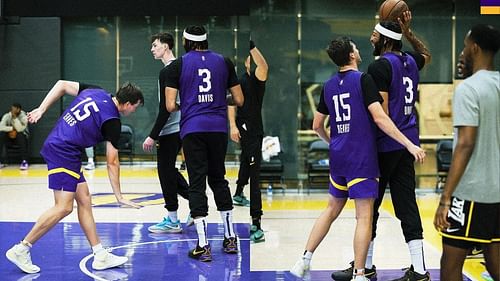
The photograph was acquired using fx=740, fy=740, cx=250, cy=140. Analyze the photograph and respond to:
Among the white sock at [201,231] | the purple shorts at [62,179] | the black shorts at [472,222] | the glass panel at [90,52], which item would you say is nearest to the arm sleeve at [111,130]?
the purple shorts at [62,179]

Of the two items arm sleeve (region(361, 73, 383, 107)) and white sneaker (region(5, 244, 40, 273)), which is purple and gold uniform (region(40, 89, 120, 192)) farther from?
arm sleeve (region(361, 73, 383, 107))

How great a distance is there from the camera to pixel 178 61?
6.24 metres

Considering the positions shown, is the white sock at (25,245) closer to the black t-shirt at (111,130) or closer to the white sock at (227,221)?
the black t-shirt at (111,130)

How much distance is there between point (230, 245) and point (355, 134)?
6.47ft

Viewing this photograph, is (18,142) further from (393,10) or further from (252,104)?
(393,10)

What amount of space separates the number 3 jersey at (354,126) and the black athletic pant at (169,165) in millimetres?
2636

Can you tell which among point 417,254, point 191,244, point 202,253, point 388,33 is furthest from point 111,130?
point 417,254

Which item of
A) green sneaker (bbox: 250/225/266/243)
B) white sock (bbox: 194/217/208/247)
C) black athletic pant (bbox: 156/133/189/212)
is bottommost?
green sneaker (bbox: 250/225/266/243)

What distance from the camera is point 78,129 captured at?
226 inches

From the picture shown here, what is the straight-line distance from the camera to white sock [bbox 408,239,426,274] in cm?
520

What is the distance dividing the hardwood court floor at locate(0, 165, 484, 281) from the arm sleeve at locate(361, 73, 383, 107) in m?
1.50

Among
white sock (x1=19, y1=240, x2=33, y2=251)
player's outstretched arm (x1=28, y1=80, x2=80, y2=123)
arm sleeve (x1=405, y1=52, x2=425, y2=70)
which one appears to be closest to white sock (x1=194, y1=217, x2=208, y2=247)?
white sock (x1=19, y1=240, x2=33, y2=251)

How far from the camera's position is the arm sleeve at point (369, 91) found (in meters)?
4.93

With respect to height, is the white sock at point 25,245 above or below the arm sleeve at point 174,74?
→ below
